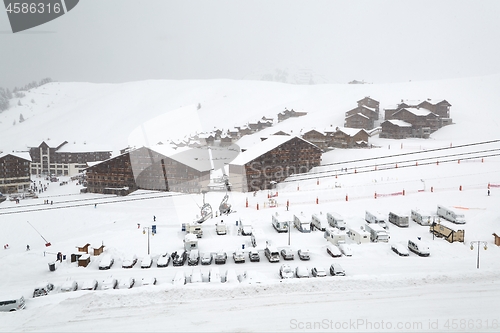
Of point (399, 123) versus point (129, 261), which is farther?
point (399, 123)

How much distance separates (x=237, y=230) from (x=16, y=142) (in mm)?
83721

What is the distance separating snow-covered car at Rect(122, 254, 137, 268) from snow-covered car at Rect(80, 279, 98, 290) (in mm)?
2062

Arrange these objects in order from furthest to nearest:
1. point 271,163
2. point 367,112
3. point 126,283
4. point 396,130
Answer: point 367,112
point 396,130
point 271,163
point 126,283

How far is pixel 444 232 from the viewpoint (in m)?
20.4

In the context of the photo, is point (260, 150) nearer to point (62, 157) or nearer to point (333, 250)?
point (333, 250)

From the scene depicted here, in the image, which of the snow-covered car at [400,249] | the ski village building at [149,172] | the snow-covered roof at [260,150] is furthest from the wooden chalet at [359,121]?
the snow-covered car at [400,249]

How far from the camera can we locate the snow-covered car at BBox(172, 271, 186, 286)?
15594 millimetres

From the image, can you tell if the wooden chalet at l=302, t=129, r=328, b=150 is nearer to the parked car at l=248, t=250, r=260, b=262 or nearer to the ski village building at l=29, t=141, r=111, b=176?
the parked car at l=248, t=250, r=260, b=262

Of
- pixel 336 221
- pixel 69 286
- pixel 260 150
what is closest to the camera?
pixel 69 286

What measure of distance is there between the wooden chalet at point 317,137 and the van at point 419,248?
27778 millimetres

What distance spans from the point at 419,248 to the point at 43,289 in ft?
55.9

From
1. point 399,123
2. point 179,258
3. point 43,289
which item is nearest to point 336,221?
point 179,258

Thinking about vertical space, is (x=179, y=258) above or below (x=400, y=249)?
above

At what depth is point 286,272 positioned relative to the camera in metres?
16.4
